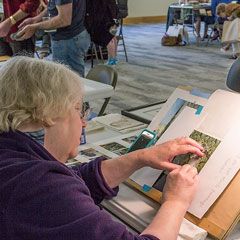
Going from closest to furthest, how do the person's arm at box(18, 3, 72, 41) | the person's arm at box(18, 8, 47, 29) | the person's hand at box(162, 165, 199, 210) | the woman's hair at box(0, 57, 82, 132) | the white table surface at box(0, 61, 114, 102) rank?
1. the woman's hair at box(0, 57, 82, 132)
2. the person's hand at box(162, 165, 199, 210)
3. the white table surface at box(0, 61, 114, 102)
4. the person's arm at box(18, 3, 72, 41)
5. the person's arm at box(18, 8, 47, 29)

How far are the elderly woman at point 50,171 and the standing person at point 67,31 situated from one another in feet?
6.30

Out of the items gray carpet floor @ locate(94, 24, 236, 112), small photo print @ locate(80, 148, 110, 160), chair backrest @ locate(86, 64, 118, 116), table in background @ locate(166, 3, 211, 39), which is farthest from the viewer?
table in background @ locate(166, 3, 211, 39)

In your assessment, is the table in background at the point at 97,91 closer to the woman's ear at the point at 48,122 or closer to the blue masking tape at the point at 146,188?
the blue masking tape at the point at 146,188

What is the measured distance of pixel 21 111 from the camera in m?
0.84

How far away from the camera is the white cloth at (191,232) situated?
922 millimetres

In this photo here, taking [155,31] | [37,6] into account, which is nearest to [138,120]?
[37,6]

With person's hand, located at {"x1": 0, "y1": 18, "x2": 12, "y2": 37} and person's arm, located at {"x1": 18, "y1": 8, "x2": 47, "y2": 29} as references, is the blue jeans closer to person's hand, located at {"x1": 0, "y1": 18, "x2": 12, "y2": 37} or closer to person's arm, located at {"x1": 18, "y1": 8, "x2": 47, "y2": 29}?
person's arm, located at {"x1": 18, "y1": 8, "x2": 47, "y2": 29}

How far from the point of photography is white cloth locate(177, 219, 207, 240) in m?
0.92

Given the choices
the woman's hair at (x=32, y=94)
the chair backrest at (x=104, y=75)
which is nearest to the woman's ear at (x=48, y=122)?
the woman's hair at (x=32, y=94)

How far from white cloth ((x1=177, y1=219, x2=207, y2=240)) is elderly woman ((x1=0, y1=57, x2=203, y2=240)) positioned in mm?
52

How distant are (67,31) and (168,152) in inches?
77.8

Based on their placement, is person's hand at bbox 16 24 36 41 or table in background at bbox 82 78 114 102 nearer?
table in background at bbox 82 78 114 102

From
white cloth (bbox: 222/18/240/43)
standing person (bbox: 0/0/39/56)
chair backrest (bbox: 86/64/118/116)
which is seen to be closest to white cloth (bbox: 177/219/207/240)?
chair backrest (bbox: 86/64/118/116)

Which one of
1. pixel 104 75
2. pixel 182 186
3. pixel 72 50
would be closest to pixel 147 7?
pixel 72 50
